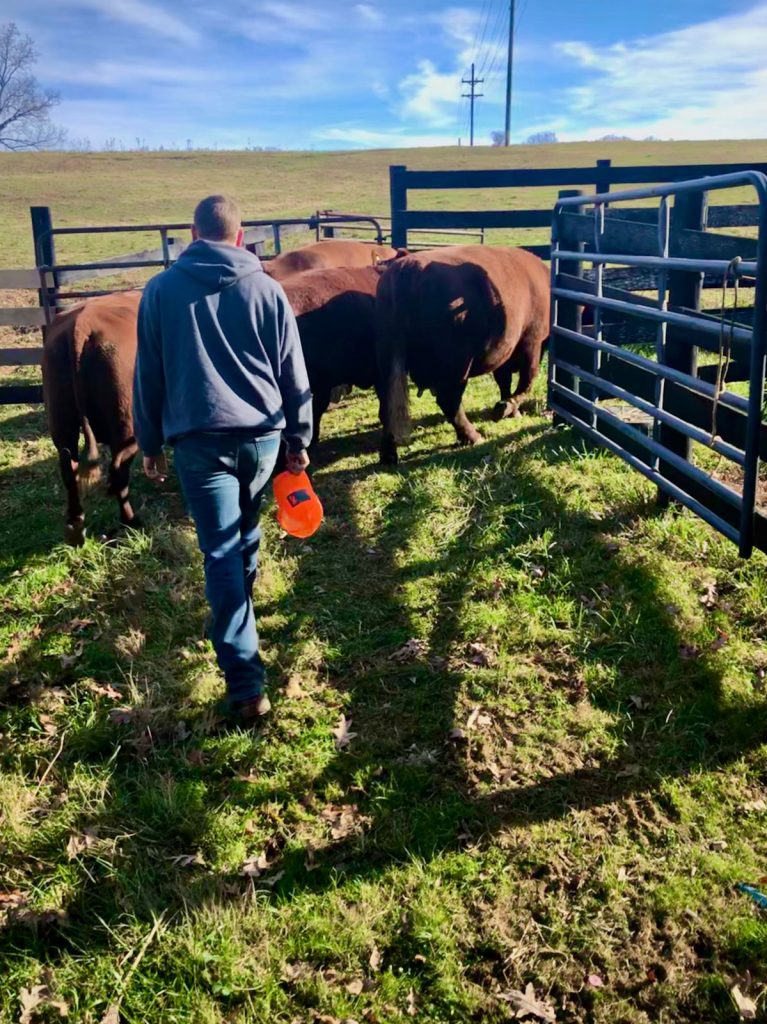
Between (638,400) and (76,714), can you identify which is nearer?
(76,714)

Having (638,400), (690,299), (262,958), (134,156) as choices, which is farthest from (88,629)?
(134,156)

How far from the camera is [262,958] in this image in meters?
2.65

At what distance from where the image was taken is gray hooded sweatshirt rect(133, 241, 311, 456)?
11.8 feet

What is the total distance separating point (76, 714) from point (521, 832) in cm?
222

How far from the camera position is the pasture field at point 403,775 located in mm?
2598

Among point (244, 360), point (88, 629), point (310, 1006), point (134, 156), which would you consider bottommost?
point (310, 1006)

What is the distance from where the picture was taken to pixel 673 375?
462cm

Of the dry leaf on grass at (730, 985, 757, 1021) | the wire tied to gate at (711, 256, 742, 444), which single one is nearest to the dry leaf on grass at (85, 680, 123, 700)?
the dry leaf on grass at (730, 985, 757, 1021)

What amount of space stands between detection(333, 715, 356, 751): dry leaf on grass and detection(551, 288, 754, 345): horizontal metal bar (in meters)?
2.49

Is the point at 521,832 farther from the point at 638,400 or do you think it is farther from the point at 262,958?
the point at 638,400

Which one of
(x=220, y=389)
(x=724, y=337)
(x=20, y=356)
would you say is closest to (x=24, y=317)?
(x=20, y=356)

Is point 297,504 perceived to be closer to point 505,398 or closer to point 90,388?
point 90,388

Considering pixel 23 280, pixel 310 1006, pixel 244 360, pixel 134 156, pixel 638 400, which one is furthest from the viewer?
Result: pixel 134 156

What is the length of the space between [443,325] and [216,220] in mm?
3345
